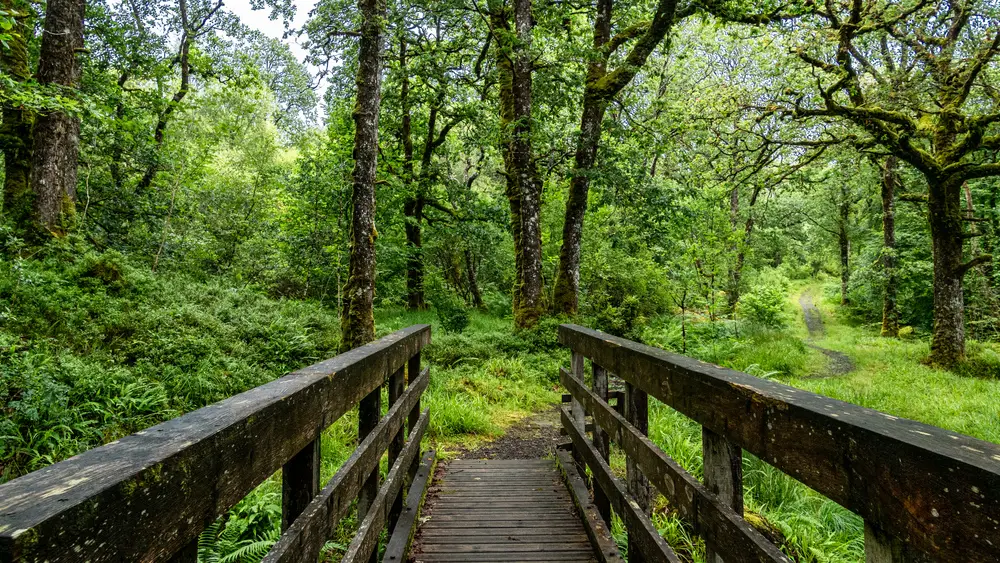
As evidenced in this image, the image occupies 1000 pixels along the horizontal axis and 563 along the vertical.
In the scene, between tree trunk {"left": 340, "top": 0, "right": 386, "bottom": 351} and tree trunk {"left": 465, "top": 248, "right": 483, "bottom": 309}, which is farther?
tree trunk {"left": 465, "top": 248, "right": 483, "bottom": 309}

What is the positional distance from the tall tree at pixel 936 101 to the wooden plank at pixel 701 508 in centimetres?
1138

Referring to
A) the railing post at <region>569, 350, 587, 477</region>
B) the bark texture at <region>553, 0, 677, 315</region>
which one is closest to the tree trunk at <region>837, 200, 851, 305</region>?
the bark texture at <region>553, 0, 677, 315</region>

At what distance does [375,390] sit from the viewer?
2.63 meters

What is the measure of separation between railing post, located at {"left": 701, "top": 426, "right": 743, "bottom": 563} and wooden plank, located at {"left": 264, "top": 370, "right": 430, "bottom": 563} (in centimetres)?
131

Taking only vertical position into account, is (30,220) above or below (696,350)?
above

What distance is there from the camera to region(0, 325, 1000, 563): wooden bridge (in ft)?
2.64

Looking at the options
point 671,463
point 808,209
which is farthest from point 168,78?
point 808,209

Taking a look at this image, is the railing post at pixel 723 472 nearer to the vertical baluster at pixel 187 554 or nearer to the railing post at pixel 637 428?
the railing post at pixel 637 428

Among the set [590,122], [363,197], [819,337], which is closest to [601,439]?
[363,197]

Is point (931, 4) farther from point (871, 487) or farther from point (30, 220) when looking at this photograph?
point (30, 220)

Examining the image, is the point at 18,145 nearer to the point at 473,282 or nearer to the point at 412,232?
the point at 412,232

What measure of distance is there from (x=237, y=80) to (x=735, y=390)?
17611mm

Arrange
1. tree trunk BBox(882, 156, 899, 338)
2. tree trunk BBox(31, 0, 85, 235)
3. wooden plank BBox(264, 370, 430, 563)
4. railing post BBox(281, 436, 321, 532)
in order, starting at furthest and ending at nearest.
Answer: tree trunk BBox(882, 156, 899, 338) < tree trunk BBox(31, 0, 85, 235) < railing post BBox(281, 436, 321, 532) < wooden plank BBox(264, 370, 430, 563)

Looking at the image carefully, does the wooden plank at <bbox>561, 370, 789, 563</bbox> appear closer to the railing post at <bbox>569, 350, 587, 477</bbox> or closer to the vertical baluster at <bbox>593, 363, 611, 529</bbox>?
the vertical baluster at <bbox>593, 363, 611, 529</bbox>
